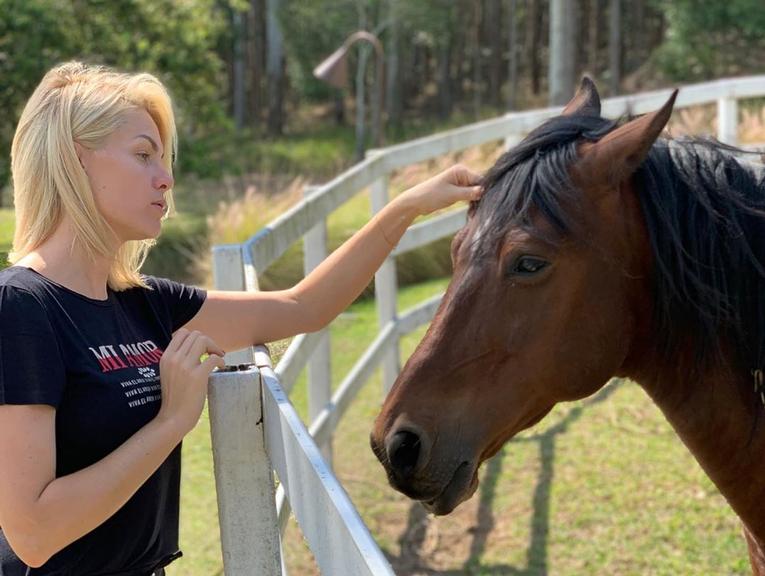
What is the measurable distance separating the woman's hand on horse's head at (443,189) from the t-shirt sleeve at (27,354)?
43.7 inches

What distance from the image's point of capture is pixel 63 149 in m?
1.75

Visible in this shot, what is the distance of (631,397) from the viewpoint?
6035 millimetres

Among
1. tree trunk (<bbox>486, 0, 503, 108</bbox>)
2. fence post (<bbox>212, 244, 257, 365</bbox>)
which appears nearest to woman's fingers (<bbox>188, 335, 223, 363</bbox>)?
fence post (<bbox>212, 244, 257, 365</bbox>)

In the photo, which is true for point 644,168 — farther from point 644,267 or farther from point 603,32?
point 603,32

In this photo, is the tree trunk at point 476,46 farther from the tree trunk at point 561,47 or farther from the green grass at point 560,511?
the green grass at point 560,511

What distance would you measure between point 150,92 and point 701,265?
1193mm

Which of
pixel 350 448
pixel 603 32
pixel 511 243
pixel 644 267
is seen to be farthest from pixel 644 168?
pixel 603 32

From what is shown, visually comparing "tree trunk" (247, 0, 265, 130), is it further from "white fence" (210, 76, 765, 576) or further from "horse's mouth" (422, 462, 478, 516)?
"horse's mouth" (422, 462, 478, 516)

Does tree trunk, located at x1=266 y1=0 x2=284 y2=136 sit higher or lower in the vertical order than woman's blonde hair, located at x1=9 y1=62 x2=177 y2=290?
lower

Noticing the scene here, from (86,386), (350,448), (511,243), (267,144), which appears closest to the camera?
(86,386)

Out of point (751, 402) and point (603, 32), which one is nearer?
point (751, 402)

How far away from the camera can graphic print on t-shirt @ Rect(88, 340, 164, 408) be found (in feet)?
5.68

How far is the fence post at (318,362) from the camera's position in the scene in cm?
448

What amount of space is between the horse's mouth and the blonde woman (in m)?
0.52
